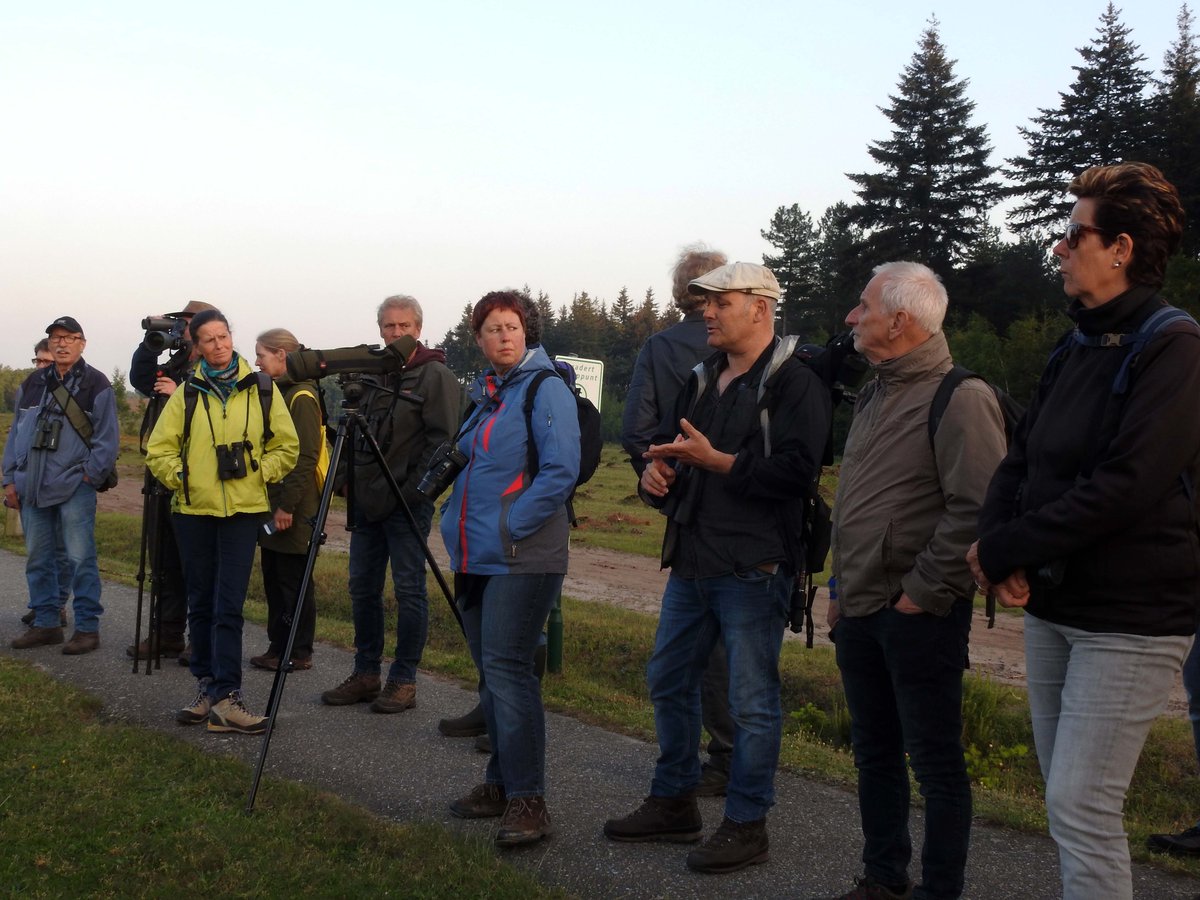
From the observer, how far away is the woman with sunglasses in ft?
9.96

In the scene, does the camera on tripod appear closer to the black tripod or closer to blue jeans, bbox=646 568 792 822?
the black tripod

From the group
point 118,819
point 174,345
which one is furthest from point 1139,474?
point 174,345

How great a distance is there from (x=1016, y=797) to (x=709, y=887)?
2277mm

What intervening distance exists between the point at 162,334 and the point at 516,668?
3.94 m

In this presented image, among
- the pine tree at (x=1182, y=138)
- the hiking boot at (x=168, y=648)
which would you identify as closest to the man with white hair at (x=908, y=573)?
the hiking boot at (x=168, y=648)

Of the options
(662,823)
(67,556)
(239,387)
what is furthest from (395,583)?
(67,556)

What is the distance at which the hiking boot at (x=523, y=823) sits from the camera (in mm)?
4656

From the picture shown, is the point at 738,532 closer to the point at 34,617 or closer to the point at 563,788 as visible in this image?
the point at 563,788

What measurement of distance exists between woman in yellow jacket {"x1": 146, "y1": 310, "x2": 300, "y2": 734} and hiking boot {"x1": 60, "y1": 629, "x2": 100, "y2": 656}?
2065 mm

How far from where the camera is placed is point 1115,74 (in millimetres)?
57188

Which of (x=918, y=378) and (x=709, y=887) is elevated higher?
(x=918, y=378)

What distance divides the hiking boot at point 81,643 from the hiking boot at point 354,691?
2.23 metres

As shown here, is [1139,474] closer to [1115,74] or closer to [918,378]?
[918,378]

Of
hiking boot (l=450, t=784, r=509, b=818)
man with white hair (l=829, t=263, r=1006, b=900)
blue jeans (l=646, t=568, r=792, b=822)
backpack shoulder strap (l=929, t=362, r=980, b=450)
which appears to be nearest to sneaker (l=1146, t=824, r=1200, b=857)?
man with white hair (l=829, t=263, r=1006, b=900)
